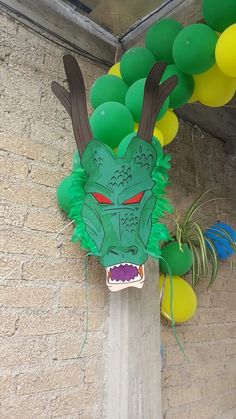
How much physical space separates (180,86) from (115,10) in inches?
18.5

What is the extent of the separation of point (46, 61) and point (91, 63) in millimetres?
196

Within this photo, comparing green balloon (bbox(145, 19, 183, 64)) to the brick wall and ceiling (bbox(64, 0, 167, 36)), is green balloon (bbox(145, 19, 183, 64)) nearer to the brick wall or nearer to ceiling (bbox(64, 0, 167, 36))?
ceiling (bbox(64, 0, 167, 36))

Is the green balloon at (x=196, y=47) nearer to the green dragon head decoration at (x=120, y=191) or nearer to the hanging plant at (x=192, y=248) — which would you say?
the green dragon head decoration at (x=120, y=191)

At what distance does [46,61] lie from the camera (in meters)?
1.17

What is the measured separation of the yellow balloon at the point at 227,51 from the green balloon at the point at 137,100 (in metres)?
0.16

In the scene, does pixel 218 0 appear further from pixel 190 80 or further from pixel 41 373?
pixel 41 373

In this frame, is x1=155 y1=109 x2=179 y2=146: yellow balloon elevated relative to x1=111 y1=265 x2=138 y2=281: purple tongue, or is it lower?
elevated

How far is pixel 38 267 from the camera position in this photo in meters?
1.01

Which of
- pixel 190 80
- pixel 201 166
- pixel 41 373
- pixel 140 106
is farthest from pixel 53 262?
pixel 201 166

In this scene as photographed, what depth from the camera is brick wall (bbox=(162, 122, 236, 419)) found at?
1354 millimetres

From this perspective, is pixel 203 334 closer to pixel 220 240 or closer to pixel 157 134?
pixel 220 240

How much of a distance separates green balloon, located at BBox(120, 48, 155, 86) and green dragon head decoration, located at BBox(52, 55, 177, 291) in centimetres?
13

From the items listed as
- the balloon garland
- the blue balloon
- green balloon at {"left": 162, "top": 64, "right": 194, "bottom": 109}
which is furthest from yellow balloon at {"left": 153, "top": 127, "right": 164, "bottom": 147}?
the blue balloon

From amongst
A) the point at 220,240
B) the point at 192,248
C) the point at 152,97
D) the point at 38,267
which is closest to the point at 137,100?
the point at 152,97
